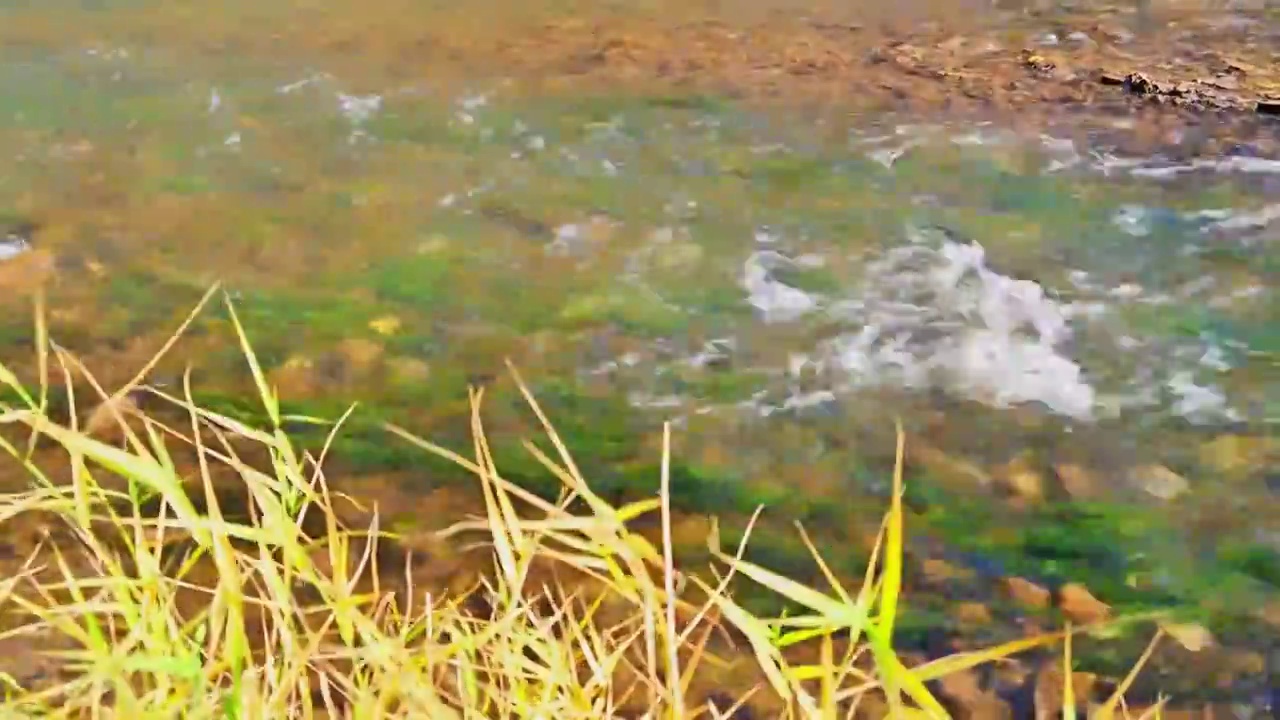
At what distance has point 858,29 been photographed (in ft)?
6.51

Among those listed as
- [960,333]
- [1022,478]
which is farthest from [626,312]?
[1022,478]

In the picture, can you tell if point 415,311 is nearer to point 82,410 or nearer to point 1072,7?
point 82,410

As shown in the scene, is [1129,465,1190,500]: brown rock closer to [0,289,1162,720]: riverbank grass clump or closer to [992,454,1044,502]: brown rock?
[992,454,1044,502]: brown rock

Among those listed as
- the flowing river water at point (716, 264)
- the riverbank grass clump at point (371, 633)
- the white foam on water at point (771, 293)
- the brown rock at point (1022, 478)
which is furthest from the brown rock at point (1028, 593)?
the white foam on water at point (771, 293)

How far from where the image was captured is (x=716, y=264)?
1.56 meters

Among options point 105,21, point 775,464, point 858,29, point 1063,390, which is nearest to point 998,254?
point 1063,390

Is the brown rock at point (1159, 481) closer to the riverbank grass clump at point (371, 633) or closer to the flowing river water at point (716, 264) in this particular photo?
the flowing river water at point (716, 264)

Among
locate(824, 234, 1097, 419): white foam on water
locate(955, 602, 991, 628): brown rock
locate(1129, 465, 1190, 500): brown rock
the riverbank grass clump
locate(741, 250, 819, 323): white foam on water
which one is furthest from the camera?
locate(741, 250, 819, 323): white foam on water

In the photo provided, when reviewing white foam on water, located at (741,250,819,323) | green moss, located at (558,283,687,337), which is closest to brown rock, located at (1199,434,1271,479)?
white foam on water, located at (741,250,819,323)

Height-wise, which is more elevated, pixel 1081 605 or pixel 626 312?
pixel 626 312

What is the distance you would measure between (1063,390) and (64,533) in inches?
43.0

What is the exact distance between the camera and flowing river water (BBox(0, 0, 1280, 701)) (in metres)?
1.23

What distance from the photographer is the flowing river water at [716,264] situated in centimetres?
123

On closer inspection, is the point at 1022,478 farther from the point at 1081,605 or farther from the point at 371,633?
the point at 371,633
